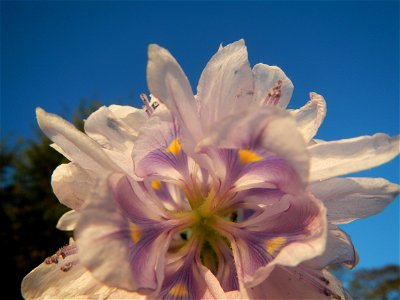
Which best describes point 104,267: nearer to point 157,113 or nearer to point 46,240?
point 157,113

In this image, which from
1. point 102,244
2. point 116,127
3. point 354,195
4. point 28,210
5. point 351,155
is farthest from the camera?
point 28,210

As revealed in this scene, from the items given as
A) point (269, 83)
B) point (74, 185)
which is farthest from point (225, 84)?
point (74, 185)

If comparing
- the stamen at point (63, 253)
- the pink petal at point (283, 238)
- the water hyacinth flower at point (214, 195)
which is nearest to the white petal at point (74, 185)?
the water hyacinth flower at point (214, 195)

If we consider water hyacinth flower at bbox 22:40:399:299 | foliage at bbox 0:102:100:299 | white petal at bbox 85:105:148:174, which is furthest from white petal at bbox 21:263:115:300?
foliage at bbox 0:102:100:299

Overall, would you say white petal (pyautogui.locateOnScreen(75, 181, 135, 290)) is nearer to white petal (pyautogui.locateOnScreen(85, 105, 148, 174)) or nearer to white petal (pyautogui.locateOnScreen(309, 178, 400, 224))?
white petal (pyautogui.locateOnScreen(85, 105, 148, 174))

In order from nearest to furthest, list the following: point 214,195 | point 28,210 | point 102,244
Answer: point 102,244, point 214,195, point 28,210

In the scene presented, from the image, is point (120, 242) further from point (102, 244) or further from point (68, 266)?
point (68, 266)

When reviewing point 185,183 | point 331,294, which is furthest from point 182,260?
point 331,294
